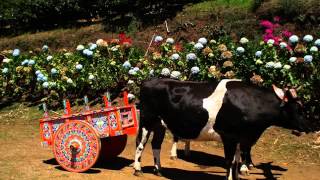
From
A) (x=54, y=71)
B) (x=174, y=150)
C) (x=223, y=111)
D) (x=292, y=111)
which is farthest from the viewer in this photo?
(x=54, y=71)

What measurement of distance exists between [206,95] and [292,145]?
3.03 m

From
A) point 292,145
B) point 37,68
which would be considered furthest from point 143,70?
point 292,145

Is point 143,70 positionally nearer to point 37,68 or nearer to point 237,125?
point 37,68

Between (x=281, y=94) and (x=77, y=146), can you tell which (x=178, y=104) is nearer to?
(x=281, y=94)

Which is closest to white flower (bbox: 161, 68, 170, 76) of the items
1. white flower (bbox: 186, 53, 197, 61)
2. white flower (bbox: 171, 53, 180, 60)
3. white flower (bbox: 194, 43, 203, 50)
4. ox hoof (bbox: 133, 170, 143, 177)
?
white flower (bbox: 171, 53, 180, 60)

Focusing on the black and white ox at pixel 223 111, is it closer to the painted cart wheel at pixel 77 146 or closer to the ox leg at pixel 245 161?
the ox leg at pixel 245 161

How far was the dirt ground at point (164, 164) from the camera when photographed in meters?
8.41

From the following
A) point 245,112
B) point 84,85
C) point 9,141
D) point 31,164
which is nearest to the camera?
point 245,112

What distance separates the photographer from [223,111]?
786cm

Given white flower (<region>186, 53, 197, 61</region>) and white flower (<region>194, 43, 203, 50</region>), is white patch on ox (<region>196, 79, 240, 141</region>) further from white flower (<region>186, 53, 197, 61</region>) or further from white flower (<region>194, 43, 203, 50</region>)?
white flower (<region>194, 43, 203, 50</region>)

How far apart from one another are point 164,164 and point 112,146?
0.96 meters

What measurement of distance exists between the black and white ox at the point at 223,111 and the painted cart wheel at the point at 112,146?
2.75 feet

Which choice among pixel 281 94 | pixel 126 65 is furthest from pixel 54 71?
pixel 281 94

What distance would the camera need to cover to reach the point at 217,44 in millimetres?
12836
